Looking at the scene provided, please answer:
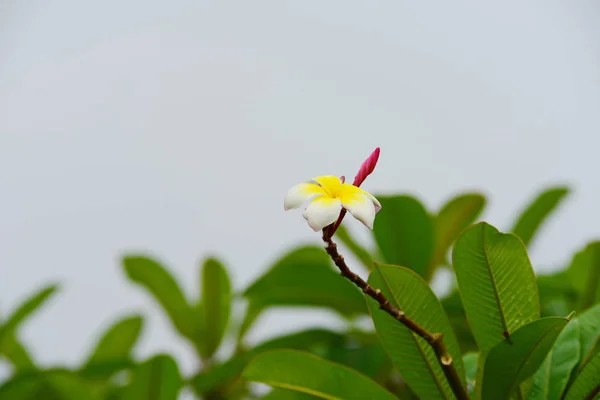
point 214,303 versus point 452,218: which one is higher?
point 452,218

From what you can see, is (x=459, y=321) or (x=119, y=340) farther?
(x=119, y=340)

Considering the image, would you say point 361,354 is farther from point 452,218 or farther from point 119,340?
point 119,340

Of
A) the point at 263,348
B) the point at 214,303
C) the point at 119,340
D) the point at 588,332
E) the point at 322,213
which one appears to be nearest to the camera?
the point at 322,213

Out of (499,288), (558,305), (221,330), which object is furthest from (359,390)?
(221,330)

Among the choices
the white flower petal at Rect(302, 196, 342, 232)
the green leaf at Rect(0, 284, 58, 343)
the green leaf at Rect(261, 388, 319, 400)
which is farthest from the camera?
the green leaf at Rect(0, 284, 58, 343)

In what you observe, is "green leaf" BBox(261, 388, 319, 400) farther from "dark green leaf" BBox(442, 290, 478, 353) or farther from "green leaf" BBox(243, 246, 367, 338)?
"dark green leaf" BBox(442, 290, 478, 353)

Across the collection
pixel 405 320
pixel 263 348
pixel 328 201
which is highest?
pixel 328 201

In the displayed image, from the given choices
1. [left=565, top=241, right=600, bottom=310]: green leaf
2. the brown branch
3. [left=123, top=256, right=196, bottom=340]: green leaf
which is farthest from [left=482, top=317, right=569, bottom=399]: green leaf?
[left=123, top=256, right=196, bottom=340]: green leaf

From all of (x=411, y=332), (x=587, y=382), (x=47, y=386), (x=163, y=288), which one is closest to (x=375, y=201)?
(x=411, y=332)
